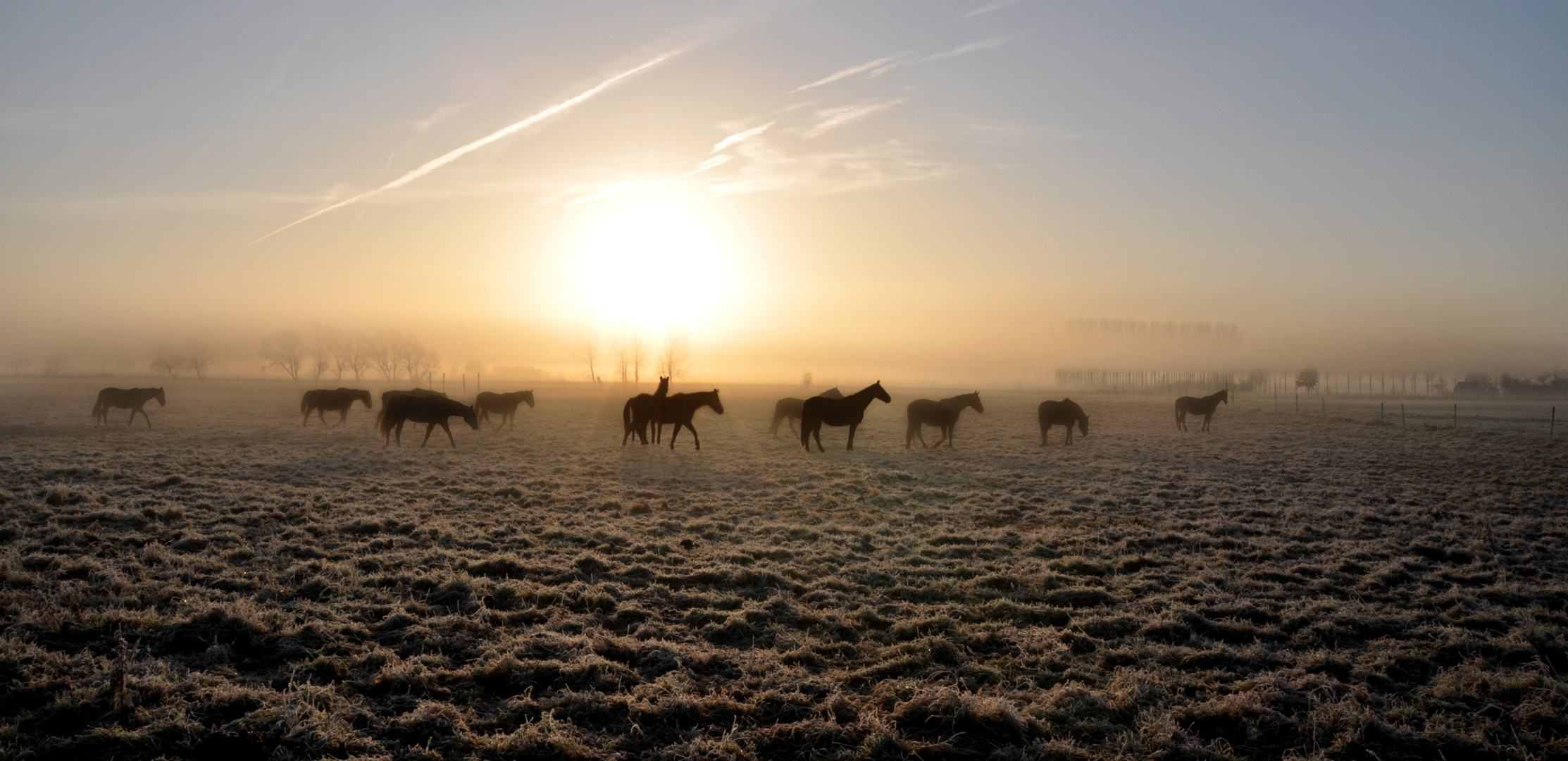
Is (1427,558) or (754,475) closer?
(1427,558)

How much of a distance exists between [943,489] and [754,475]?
15.9 feet

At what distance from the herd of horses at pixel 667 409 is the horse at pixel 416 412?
0.02 metres

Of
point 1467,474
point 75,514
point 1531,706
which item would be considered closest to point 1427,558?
point 1531,706

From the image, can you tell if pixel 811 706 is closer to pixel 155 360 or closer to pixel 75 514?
pixel 75 514

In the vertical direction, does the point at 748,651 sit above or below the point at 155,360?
below

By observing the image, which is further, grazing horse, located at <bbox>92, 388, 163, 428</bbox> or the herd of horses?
grazing horse, located at <bbox>92, 388, 163, 428</bbox>

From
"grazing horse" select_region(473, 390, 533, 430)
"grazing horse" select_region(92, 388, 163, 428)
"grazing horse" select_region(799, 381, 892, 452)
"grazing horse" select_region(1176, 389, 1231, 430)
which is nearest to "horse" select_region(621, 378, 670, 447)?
"grazing horse" select_region(799, 381, 892, 452)

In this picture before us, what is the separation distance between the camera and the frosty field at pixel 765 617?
476 cm

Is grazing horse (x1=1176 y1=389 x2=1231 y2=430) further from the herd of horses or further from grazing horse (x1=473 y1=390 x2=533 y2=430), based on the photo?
grazing horse (x1=473 y1=390 x2=533 y2=430)

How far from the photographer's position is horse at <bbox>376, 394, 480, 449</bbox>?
22.5 metres

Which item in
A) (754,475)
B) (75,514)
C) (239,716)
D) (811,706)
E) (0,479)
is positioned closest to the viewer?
(239,716)

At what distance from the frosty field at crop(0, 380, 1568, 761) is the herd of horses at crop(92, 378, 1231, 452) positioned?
683 centimetres

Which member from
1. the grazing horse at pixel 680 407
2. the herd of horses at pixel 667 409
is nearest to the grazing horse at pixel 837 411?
the herd of horses at pixel 667 409

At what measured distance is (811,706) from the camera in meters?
5.14
